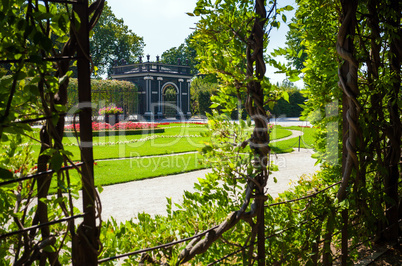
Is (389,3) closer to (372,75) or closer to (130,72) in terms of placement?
(372,75)

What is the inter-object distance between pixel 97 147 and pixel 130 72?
885 inches

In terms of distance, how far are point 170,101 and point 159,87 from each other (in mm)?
2962

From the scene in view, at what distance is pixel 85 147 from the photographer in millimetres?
1026

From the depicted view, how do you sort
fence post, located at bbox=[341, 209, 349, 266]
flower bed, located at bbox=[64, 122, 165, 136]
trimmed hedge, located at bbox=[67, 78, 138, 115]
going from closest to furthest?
1. fence post, located at bbox=[341, 209, 349, 266]
2. flower bed, located at bbox=[64, 122, 165, 136]
3. trimmed hedge, located at bbox=[67, 78, 138, 115]

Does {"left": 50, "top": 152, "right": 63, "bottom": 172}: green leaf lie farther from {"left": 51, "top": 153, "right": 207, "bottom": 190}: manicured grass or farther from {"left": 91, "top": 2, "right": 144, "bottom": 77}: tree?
{"left": 91, "top": 2, "right": 144, "bottom": 77}: tree

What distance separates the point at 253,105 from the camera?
1.49 meters

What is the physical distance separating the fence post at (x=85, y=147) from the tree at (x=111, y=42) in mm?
42444

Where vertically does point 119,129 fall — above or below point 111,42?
below

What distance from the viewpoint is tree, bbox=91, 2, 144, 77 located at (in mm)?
42125

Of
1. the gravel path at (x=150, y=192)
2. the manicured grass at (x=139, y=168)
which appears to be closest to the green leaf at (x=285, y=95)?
the gravel path at (x=150, y=192)

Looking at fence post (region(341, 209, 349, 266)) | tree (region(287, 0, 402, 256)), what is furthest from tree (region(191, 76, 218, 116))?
fence post (region(341, 209, 349, 266))

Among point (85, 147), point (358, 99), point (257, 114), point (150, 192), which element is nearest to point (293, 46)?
point (257, 114)

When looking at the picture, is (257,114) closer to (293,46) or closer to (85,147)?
(293,46)

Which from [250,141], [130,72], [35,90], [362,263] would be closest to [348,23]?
[250,141]
